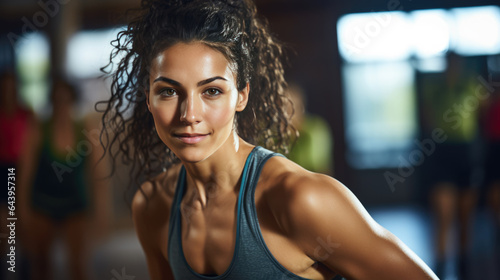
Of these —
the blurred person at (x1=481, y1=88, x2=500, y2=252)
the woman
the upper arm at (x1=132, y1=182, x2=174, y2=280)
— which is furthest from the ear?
the blurred person at (x1=481, y1=88, x2=500, y2=252)

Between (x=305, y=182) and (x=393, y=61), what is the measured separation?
4617 mm

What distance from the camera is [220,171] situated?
0.80 meters

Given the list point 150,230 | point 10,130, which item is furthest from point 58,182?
point 150,230

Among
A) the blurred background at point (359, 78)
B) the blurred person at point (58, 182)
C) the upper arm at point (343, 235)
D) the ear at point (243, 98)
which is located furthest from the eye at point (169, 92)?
the blurred background at point (359, 78)

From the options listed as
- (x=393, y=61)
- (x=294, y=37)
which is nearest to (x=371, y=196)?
(x=393, y=61)

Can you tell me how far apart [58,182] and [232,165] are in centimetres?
159

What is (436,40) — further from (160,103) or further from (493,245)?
(160,103)

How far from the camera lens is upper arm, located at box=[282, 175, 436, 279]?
65cm

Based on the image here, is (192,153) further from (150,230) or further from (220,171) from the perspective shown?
(150,230)

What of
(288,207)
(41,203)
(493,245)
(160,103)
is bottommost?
(493,245)

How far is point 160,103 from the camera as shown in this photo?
69 cm

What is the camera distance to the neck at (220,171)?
783mm

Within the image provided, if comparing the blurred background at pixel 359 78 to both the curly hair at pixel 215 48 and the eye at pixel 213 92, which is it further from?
the eye at pixel 213 92

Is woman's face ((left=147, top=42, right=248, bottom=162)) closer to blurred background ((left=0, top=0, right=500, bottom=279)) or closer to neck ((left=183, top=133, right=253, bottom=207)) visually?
neck ((left=183, top=133, right=253, bottom=207))
